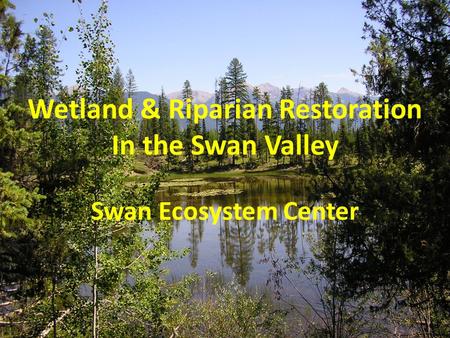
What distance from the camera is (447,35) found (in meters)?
7.89

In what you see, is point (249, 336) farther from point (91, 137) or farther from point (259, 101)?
point (259, 101)

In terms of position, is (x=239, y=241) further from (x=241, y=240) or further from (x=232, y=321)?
(x=232, y=321)

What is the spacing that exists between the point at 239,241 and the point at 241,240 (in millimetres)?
192

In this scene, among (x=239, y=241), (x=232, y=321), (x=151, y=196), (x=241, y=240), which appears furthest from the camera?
(x=241, y=240)

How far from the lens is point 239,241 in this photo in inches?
1041

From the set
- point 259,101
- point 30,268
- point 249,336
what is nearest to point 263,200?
point 249,336

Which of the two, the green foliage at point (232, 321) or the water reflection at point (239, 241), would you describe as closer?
the green foliage at point (232, 321)

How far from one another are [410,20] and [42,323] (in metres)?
11.3

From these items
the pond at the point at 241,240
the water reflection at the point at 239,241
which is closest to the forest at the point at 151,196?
the pond at the point at 241,240

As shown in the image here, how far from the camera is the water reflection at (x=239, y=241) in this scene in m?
20.4

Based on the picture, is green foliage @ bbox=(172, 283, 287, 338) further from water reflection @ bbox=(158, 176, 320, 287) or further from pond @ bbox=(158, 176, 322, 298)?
→ water reflection @ bbox=(158, 176, 320, 287)

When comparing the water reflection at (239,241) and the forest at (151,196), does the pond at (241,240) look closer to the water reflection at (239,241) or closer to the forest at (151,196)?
the water reflection at (239,241)

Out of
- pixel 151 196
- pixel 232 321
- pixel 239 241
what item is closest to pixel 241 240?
pixel 239 241

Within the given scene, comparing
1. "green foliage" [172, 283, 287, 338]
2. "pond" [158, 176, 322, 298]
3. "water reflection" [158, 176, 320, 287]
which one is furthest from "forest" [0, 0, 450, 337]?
"water reflection" [158, 176, 320, 287]
